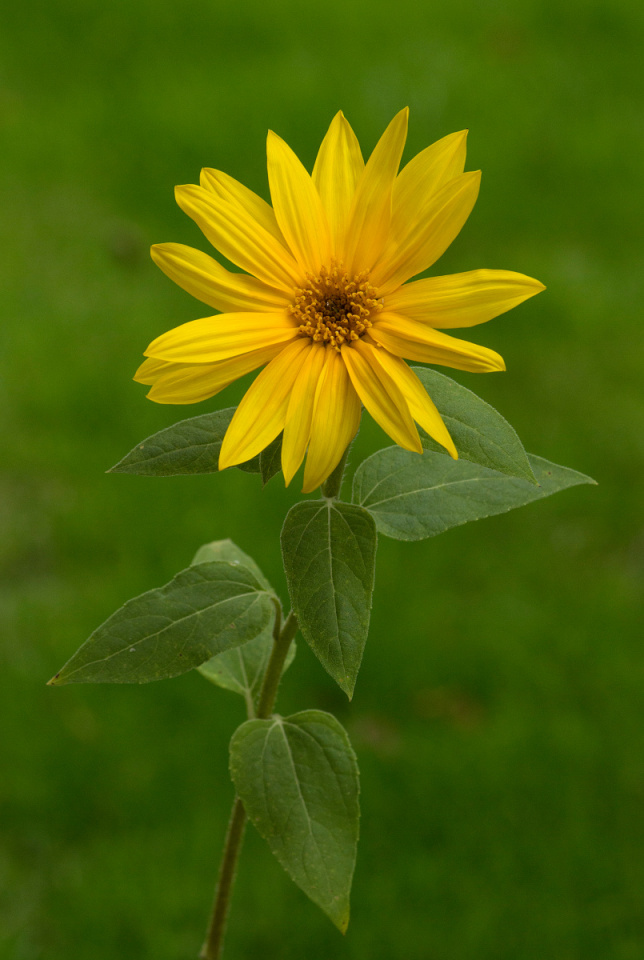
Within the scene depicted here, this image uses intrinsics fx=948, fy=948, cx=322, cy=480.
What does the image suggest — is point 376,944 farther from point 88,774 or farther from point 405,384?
point 405,384

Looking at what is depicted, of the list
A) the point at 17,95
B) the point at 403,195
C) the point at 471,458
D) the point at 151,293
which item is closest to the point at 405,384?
the point at 471,458

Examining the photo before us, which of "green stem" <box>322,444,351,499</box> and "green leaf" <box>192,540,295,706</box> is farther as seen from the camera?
"green leaf" <box>192,540,295,706</box>

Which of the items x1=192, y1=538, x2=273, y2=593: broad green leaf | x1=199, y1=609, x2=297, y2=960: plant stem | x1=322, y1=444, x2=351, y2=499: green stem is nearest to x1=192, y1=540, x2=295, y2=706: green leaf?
x1=192, y1=538, x2=273, y2=593: broad green leaf

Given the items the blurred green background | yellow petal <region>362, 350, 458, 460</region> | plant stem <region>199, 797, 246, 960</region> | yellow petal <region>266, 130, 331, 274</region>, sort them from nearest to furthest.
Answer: yellow petal <region>362, 350, 458, 460</region> → yellow petal <region>266, 130, 331, 274</region> → plant stem <region>199, 797, 246, 960</region> → the blurred green background

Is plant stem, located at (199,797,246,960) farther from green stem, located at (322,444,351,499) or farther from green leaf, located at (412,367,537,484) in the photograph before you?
green leaf, located at (412,367,537,484)

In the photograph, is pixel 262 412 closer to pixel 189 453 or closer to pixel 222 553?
pixel 189 453

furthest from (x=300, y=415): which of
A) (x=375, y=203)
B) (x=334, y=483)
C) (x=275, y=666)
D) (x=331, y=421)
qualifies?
(x=275, y=666)
